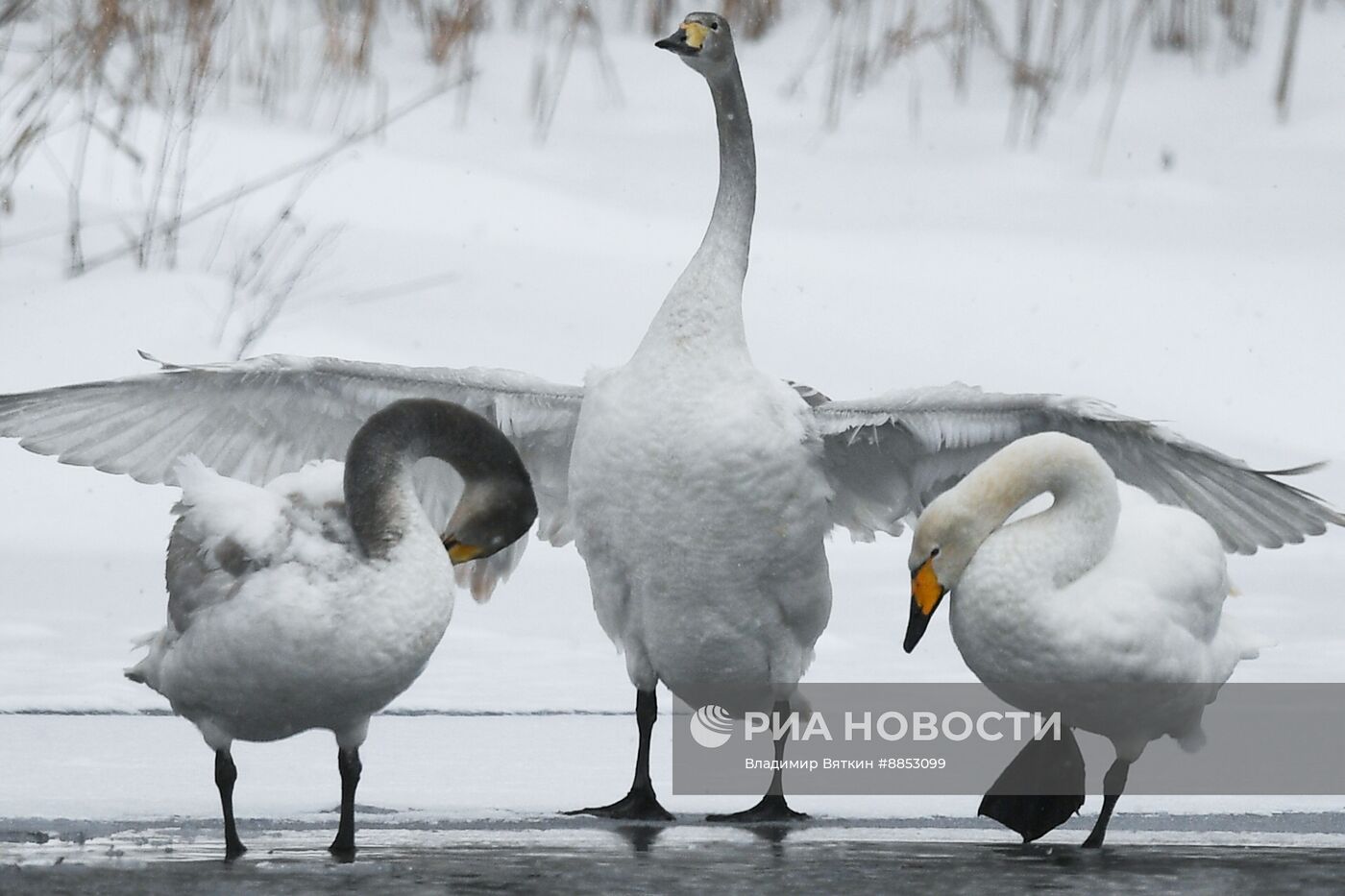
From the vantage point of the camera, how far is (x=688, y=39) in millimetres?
6613

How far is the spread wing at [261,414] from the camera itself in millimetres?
6352

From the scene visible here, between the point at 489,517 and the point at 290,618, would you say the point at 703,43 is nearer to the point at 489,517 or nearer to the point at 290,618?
the point at 489,517

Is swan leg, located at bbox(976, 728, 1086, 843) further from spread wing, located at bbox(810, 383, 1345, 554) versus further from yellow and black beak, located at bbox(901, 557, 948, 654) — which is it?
spread wing, located at bbox(810, 383, 1345, 554)

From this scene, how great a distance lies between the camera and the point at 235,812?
5.64 meters

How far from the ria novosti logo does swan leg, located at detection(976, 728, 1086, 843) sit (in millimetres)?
1116

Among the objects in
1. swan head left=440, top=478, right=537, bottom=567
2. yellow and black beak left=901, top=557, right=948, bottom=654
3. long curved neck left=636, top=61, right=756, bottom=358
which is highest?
long curved neck left=636, top=61, right=756, bottom=358

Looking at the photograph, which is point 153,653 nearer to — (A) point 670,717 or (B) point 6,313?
(A) point 670,717

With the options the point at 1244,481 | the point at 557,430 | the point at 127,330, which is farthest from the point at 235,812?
the point at 127,330

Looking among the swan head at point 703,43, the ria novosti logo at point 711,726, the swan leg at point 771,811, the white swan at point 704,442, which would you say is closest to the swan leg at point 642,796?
the white swan at point 704,442

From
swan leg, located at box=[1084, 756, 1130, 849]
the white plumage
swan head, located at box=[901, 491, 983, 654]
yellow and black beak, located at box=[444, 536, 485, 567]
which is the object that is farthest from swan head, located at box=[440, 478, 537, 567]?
swan leg, located at box=[1084, 756, 1130, 849]

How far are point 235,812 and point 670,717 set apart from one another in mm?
1897

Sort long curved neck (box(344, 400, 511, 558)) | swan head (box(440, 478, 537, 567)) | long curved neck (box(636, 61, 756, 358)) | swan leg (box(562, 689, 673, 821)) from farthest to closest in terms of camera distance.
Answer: long curved neck (box(636, 61, 756, 358)) < swan leg (box(562, 689, 673, 821)) < swan head (box(440, 478, 537, 567)) < long curved neck (box(344, 400, 511, 558))

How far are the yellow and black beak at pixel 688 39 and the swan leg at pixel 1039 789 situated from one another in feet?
6.73

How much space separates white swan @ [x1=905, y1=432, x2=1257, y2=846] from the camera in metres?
5.43
